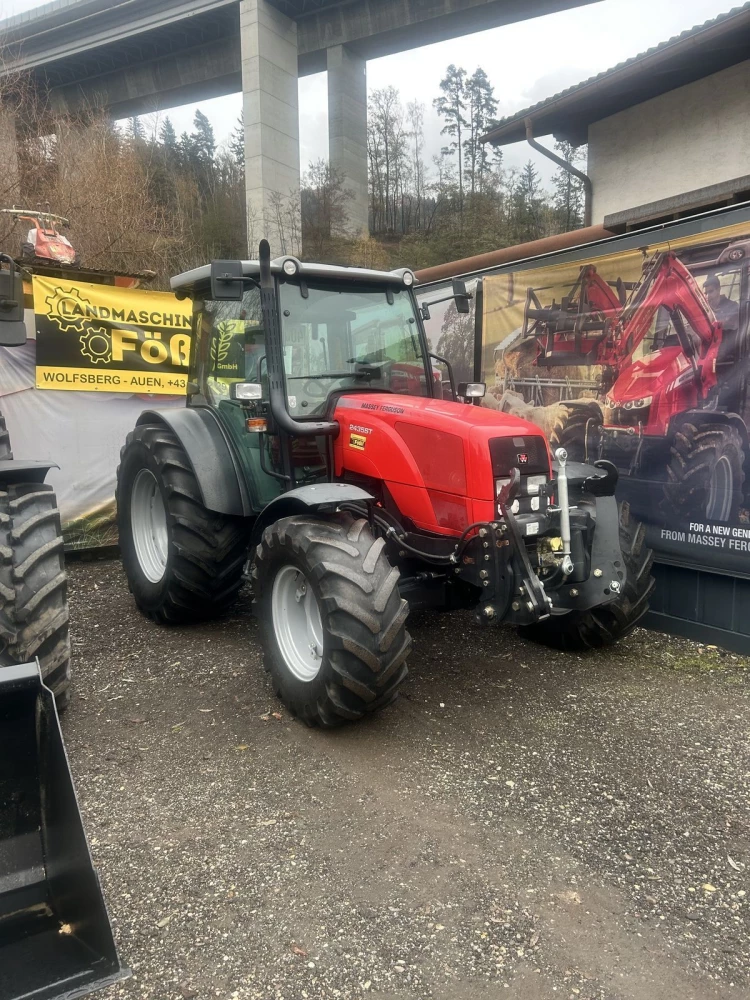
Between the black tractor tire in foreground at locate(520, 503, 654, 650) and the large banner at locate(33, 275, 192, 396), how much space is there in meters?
3.80

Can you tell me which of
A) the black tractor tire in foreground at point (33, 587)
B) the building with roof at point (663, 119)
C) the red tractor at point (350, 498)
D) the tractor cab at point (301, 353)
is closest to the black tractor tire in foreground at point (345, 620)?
the red tractor at point (350, 498)

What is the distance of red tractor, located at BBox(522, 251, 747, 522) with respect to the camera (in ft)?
14.3

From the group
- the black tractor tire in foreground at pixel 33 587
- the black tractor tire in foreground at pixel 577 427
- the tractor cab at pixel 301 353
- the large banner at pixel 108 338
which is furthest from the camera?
the large banner at pixel 108 338

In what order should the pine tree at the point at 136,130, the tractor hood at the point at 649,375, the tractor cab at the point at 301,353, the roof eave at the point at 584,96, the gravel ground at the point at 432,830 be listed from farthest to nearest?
the pine tree at the point at 136,130
the roof eave at the point at 584,96
the tractor hood at the point at 649,375
the tractor cab at the point at 301,353
the gravel ground at the point at 432,830

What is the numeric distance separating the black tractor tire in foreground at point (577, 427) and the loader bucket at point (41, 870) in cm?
396

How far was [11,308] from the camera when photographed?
3703 mm

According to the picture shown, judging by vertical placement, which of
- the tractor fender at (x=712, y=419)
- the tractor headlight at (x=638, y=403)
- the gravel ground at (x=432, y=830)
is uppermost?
the tractor headlight at (x=638, y=403)

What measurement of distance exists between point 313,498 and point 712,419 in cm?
261

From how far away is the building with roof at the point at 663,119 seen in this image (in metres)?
7.46

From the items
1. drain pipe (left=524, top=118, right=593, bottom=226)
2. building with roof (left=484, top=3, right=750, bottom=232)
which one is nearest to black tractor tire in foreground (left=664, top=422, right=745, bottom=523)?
building with roof (left=484, top=3, right=750, bottom=232)

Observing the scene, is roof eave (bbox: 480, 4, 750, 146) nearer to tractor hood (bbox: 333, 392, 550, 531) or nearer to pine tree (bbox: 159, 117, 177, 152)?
tractor hood (bbox: 333, 392, 550, 531)

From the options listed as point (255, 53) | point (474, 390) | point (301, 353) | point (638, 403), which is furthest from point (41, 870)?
point (255, 53)

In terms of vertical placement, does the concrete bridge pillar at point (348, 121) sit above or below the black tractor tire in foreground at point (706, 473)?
above

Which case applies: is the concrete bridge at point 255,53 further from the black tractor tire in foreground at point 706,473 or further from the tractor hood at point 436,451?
the tractor hood at point 436,451
